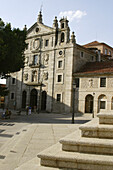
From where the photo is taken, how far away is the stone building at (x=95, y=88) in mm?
31766

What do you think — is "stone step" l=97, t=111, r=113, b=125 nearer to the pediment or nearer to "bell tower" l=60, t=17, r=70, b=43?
"bell tower" l=60, t=17, r=70, b=43

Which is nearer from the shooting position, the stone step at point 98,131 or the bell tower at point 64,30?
the stone step at point 98,131

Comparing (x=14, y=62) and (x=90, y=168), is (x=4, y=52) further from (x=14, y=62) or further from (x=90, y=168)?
(x=90, y=168)

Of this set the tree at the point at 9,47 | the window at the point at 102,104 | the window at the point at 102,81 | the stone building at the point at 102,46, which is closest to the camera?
the tree at the point at 9,47

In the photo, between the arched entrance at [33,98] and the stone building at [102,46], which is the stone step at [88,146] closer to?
the arched entrance at [33,98]

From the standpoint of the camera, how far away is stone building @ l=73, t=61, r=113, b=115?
31.8 meters

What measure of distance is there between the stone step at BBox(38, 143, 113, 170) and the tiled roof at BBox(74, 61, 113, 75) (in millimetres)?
28218

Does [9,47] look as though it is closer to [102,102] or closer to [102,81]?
[102,81]

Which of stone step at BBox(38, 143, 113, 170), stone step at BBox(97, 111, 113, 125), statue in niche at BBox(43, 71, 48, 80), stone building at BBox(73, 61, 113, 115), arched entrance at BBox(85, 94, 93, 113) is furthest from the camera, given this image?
statue in niche at BBox(43, 71, 48, 80)

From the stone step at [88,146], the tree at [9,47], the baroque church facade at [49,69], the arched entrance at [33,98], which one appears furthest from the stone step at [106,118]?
the arched entrance at [33,98]

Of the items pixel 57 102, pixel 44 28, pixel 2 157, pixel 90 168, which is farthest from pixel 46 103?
pixel 90 168

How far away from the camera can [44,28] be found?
4147 centimetres

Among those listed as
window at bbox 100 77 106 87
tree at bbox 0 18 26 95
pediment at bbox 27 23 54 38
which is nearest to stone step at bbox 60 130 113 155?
tree at bbox 0 18 26 95

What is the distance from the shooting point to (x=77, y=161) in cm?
454
